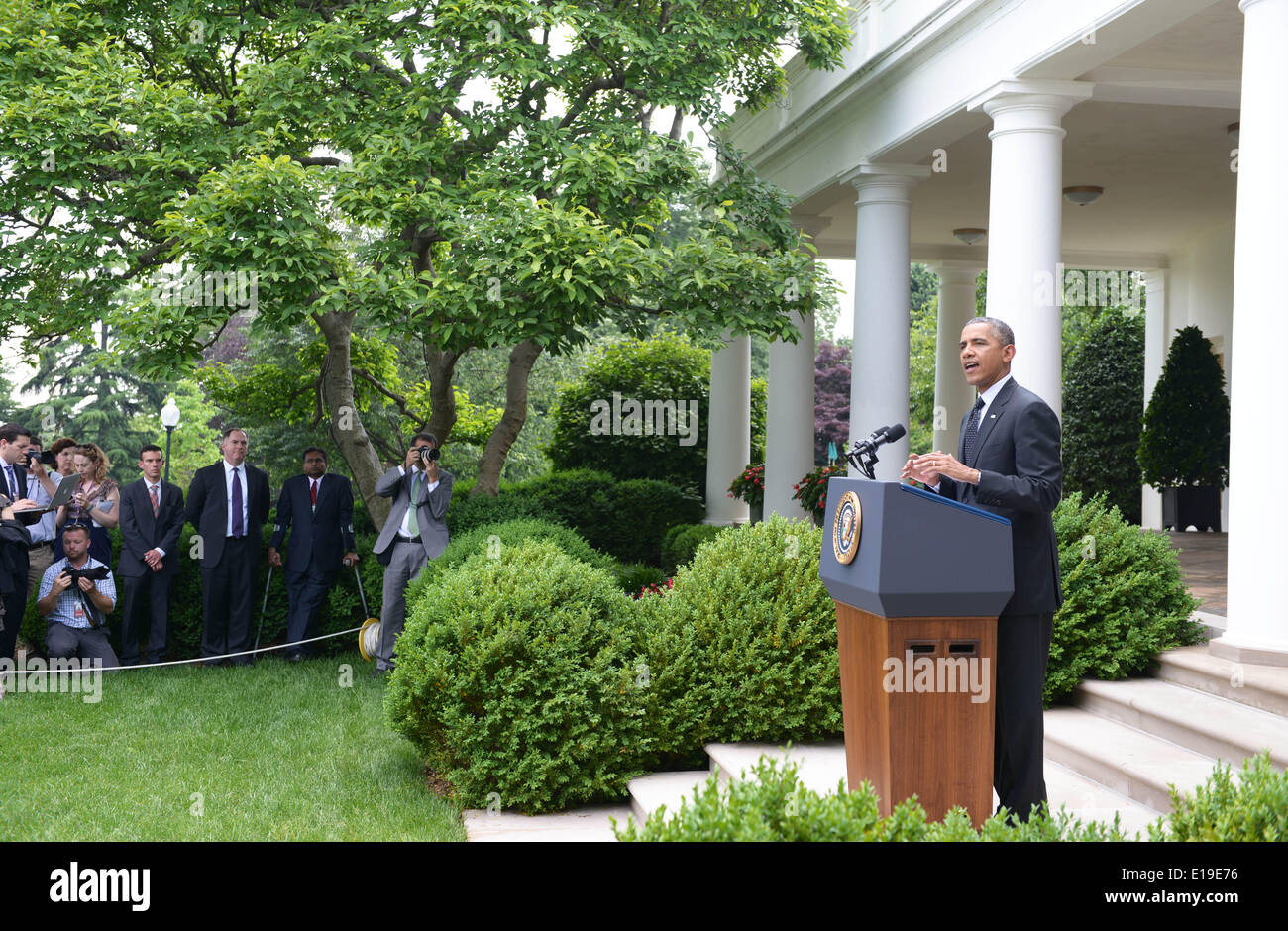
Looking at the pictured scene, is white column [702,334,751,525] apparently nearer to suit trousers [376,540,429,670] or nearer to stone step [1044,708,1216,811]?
suit trousers [376,540,429,670]

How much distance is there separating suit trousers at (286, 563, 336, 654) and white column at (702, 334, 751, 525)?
695 centimetres

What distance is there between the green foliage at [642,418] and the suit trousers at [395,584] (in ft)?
26.7

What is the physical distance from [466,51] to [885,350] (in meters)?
5.21

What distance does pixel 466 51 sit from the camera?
10.2m

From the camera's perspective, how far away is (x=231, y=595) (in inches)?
427

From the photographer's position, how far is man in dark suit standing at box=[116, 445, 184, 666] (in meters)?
10.4

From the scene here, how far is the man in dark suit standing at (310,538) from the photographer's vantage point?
35.8 ft

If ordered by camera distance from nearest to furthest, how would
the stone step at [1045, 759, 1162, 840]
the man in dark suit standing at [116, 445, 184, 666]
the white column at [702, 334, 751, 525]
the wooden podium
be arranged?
1. the wooden podium
2. the stone step at [1045, 759, 1162, 840]
3. the man in dark suit standing at [116, 445, 184, 666]
4. the white column at [702, 334, 751, 525]

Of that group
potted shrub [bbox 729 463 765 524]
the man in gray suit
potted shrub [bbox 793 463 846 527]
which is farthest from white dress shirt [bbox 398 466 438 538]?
potted shrub [bbox 729 463 765 524]

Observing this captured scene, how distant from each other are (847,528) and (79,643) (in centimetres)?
807

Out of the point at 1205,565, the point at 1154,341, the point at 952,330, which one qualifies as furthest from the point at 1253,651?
the point at 1154,341

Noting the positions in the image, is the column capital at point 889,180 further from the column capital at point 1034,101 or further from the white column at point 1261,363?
the white column at point 1261,363

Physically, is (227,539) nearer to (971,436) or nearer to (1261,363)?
(971,436)
